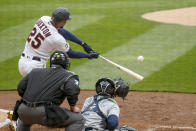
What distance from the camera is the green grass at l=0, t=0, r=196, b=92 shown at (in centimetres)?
1141

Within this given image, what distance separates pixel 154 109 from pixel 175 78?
2281 mm

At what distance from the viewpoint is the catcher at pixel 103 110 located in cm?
561

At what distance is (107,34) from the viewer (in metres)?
14.4

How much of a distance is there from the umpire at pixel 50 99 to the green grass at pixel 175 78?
4508 mm

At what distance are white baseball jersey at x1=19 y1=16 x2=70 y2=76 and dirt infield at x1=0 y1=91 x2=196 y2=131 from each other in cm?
113

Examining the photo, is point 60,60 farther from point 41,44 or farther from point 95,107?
point 41,44

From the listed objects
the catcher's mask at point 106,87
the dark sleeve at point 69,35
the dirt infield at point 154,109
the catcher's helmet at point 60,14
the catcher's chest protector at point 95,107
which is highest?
the catcher's helmet at point 60,14

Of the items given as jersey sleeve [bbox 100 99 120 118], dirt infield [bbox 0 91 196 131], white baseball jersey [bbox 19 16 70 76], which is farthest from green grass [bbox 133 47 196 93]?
jersey sleeve [bbox 100 99 120 118]

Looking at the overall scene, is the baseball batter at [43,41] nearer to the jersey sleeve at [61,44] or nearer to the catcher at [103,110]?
the jersey sleeve at [61,44]

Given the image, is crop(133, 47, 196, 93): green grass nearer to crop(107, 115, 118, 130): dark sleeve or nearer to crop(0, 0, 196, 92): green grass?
crop(0, 0, 196, 92): green grass

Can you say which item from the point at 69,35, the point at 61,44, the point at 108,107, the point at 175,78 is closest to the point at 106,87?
the point at 108,107

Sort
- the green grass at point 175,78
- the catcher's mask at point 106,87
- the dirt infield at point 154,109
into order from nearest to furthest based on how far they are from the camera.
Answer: the catcher's mask at point 106,87 → the dirt infield at point 154,109 → the green grass at point 175,78

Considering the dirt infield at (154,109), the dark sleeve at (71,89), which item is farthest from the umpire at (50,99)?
the dirt infield at (154,109)

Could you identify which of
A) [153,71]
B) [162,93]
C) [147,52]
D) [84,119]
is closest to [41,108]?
[84,119]
